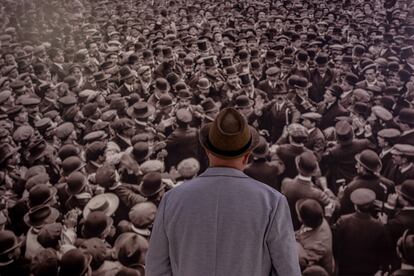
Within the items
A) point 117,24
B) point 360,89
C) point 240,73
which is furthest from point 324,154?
point 117,24

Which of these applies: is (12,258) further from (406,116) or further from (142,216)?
(406,116)

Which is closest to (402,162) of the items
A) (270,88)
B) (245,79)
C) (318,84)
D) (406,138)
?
(406,138)

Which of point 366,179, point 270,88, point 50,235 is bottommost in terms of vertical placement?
point 50,235

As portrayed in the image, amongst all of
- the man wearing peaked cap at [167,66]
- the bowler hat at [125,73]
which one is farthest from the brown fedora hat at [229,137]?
the bowler hat at [125,73]

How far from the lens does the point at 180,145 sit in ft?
8.34

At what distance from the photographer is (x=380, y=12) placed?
9.50 ft

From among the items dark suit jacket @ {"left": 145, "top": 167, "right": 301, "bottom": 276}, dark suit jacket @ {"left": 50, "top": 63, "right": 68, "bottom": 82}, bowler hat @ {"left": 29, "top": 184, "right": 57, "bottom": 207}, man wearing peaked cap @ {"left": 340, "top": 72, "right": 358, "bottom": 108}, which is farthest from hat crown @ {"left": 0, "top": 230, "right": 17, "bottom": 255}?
man wearing peaked cap @ {"left": 340, "top": 72, "right": 358, "bottom": 108}

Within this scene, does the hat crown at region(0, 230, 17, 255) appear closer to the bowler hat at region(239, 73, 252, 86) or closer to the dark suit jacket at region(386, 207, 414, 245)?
the bowler hat at region(239, 73, 252, 86)

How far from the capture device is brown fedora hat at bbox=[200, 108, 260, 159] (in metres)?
1.17

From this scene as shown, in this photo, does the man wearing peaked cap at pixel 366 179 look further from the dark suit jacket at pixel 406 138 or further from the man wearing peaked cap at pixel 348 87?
the man wearing peaked cap at pixel 348 87

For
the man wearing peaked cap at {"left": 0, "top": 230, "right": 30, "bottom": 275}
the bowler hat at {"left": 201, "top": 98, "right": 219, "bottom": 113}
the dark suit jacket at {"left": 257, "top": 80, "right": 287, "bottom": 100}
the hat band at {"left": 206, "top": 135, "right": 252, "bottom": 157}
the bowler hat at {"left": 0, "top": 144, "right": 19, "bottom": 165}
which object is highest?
the hat band at {"left": 206, "top": 135, "right": 252, "bottom": 157}

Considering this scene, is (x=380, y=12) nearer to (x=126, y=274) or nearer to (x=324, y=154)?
(x=324, y=154)

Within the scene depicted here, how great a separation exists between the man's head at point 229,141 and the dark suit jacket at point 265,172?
1.17 meters

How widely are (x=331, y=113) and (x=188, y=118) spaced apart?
3.22 ft
